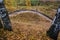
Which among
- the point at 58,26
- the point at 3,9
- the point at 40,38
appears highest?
the point at 3,9

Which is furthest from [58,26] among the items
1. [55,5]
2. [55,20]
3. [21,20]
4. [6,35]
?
[6,35]

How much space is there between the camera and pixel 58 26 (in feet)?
8.45

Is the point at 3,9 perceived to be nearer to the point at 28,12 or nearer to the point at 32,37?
the point at 28,12

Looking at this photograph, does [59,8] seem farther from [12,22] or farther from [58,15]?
[12,22]

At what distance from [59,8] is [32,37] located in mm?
488

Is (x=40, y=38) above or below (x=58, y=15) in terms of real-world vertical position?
below

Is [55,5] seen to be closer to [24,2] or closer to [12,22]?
[24,2]

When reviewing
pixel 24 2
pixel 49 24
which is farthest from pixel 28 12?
pixel 49 24

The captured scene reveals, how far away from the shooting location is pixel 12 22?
8.82ft

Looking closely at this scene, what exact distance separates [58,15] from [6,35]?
697 millimetres

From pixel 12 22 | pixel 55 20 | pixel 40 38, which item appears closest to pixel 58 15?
pixel 55 20

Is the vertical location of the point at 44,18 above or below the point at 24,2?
below

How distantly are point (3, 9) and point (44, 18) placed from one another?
52 centimetres

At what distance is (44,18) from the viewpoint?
8.62 feet
